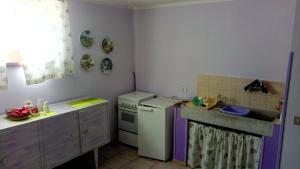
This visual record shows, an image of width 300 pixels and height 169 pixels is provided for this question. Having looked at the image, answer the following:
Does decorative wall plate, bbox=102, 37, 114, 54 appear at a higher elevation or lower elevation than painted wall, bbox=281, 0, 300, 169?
higher

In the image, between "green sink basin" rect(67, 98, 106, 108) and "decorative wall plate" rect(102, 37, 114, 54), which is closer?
"green sink basin" rect(67, 98, 106, 108)

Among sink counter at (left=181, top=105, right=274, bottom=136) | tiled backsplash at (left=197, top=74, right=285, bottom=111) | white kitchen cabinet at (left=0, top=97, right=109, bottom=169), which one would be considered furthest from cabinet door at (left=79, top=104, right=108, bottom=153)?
tiled backsplash at (left=197, top=74, right=285, bottom=111)

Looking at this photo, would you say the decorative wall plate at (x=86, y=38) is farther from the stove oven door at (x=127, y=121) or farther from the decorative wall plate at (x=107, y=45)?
the stove oven door at (x=127, y=121)

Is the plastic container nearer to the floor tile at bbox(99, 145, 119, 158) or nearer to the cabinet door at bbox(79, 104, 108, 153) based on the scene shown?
the cabinet door at bbox(79, 104, 108, 153)

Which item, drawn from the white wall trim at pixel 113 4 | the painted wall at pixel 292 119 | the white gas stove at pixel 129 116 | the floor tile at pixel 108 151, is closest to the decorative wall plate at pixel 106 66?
the white gas stove at pixel 129 116

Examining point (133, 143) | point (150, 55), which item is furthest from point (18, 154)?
point (150, 55)

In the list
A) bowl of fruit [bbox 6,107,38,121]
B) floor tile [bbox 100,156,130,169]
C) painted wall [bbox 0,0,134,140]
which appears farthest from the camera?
floor tile [bbox 100,156,130,169]

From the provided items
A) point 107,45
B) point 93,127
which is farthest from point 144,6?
point 93,127

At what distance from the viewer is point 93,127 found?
2.89 meters

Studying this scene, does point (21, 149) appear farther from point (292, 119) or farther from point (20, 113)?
point (292, 119)

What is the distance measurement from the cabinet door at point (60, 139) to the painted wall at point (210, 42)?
5.35 ft

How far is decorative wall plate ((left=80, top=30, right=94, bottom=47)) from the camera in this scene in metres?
3.09

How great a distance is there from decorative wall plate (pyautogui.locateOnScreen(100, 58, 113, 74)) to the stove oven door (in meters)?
0.68

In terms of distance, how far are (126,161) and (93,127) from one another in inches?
30.4
